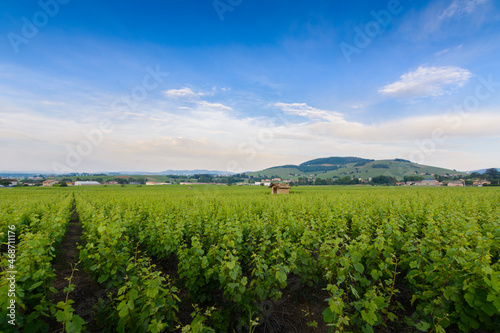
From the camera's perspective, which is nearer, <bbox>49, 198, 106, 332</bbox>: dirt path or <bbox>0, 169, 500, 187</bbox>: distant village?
<bbox>49, 198, 106, 332</bbox>: dirt path

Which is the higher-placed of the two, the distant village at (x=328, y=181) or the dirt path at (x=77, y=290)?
the distant village at (x=328, y=181)

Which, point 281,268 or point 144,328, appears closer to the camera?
point 144,328

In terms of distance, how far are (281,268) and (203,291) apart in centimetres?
284

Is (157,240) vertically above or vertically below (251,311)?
above

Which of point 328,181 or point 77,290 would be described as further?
point 328,181

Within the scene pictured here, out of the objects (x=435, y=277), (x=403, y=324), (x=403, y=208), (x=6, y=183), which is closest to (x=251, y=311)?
(x=403, y=324)

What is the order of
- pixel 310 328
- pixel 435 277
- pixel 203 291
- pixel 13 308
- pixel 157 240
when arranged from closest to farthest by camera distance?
pixel 13 308 → pixel 435 277 → pixel 310 328 → pixel 203 291 → pixel 157 240

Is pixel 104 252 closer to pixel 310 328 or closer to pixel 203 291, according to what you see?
pixel 203 291

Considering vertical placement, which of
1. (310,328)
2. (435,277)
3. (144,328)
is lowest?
(310,328)

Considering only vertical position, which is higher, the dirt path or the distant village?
the distant village

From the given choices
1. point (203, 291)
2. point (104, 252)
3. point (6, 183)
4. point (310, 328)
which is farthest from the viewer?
point (6, 183)

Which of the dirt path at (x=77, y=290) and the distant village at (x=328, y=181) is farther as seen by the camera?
the distant village at (x=328, y=181)

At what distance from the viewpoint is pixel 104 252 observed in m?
5.75

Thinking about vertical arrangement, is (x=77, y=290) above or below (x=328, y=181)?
below
